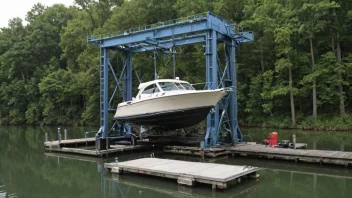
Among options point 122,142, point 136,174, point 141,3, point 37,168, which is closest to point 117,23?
point 141,3

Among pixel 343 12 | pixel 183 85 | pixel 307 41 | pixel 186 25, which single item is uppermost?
pixel 343 12

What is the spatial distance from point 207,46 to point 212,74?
4.23ft

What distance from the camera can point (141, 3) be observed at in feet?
130

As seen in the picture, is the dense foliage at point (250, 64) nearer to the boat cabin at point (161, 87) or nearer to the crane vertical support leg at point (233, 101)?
the crane vertical support leg at point (233, 101)

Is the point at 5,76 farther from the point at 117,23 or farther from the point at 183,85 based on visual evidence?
the point at 183,85

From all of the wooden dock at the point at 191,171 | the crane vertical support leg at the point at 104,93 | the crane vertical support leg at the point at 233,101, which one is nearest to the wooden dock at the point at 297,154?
the crane vertical support leg at the point at 233,101

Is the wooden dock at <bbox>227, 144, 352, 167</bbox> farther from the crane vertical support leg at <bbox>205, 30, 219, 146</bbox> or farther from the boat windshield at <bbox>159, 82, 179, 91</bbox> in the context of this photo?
the boat windshield at <bbox>159, 82, 179, 91</bbox>

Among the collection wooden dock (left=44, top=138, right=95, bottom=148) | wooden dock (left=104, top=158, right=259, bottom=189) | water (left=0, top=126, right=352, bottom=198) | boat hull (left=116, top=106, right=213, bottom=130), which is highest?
boat hull (left=116, top=106, right=213, bottom=130)

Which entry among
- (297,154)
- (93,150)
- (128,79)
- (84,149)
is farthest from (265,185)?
(128,79)

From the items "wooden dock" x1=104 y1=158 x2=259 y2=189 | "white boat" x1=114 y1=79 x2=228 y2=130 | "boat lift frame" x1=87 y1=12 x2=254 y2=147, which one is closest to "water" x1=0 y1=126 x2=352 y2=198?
"wooden dock" x1=104 y1=158 x2=259 y2=189

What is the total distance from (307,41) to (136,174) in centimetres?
2400

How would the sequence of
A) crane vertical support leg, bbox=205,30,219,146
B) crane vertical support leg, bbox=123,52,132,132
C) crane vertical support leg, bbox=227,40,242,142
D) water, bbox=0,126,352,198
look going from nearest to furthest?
water, bbox=0,126,352,198
crane vertical support leg, bbox=205,30,219,146
crane vertical support leg, bbox=227,40,242,142
crane vertical support leg, bbox=123,52,132,132

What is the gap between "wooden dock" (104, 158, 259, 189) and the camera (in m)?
9.21

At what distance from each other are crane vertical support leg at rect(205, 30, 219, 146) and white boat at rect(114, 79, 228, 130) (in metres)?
0.47
